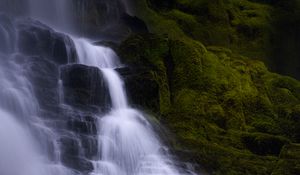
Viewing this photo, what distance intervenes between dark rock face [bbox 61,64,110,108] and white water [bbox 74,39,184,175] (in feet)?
1.08

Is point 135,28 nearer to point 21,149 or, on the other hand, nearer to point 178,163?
point 178,163

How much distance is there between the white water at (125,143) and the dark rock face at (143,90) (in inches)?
11.0

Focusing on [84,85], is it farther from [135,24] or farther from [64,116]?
[135,24]

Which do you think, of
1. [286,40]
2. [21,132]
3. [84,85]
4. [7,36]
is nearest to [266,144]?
[84,85]

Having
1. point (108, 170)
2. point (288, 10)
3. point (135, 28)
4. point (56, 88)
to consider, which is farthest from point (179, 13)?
point (108, 170)

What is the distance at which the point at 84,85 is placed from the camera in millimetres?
16672

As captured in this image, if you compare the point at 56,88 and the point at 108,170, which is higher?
the point at 56,88

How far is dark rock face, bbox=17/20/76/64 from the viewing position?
17453 millimetres

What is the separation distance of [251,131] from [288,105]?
96.8 inches

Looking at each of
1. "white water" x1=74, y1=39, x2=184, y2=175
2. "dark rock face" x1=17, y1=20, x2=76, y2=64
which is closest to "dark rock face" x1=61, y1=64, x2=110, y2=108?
"white water" x1=74, y1=39, x2=184, y2=175

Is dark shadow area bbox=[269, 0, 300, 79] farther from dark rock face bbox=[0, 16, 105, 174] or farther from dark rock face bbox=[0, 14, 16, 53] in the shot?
dark rock face bbox=[0, 14, 16, 53]

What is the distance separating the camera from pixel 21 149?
1285cm

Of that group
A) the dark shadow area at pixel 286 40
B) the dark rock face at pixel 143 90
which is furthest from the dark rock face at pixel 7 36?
the dark shadow area at pixel 286 40

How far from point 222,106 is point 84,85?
16.5ft
